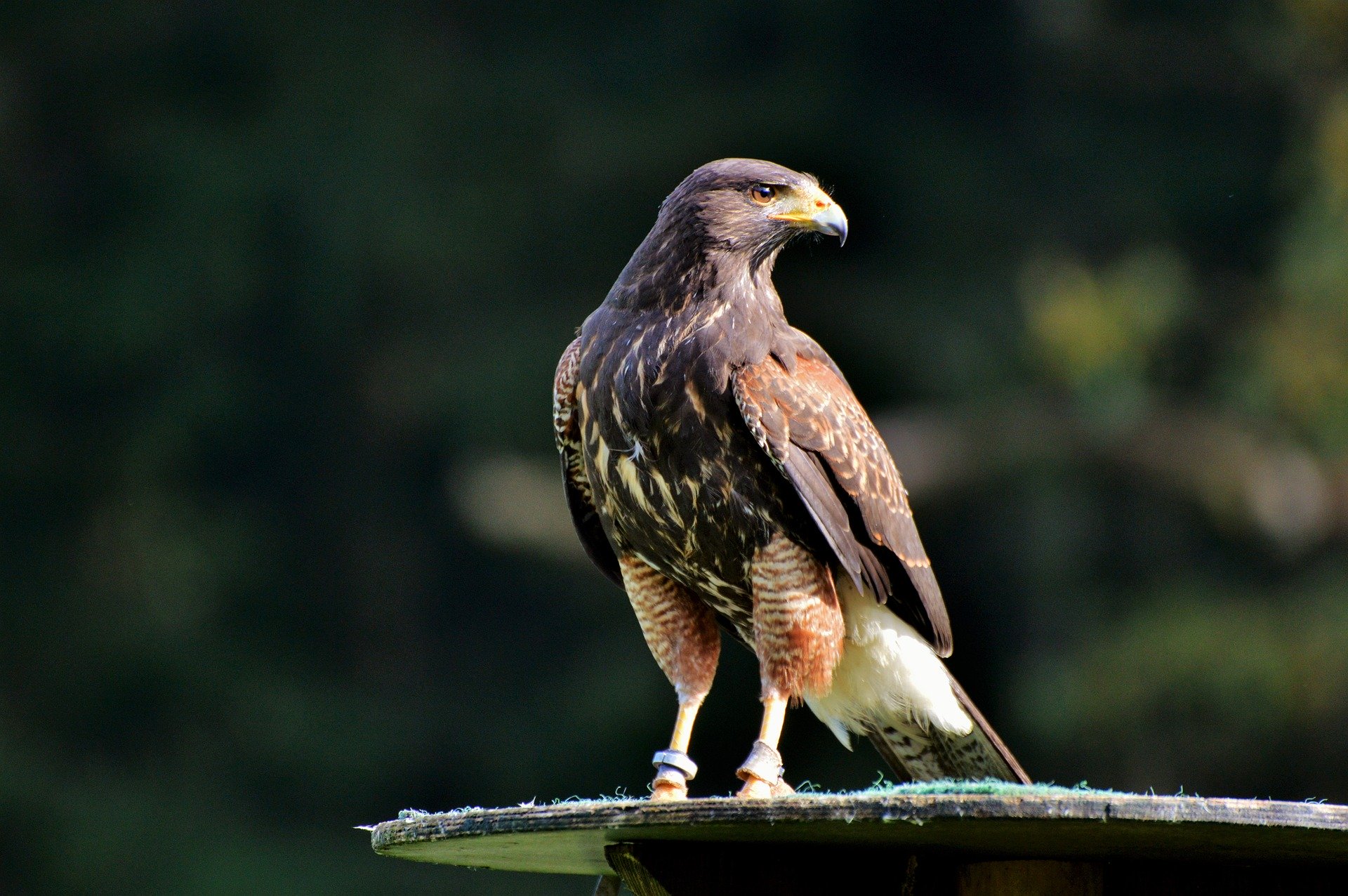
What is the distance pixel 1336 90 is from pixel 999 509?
2922mm

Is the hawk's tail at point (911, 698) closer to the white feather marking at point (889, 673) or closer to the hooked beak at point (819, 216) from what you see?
the white feather marking at point (889, 673)

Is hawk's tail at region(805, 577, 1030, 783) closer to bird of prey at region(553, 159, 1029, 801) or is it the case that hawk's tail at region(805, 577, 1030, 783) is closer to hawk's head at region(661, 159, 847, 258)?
bird of prey at region(553, 159, 1029, 801)

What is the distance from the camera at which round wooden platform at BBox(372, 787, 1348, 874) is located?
1.89 meters

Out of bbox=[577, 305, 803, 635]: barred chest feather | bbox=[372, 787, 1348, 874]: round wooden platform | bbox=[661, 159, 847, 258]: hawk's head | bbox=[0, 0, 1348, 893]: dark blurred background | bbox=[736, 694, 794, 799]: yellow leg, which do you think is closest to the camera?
bbox=[372, 787, 1348, 874]: round wooden platform

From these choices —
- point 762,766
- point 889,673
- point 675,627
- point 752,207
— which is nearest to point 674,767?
point 762,766

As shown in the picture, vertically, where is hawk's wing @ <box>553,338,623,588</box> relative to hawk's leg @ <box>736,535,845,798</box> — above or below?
above

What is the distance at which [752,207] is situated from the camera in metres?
3.04

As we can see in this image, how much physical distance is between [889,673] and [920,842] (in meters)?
1.02

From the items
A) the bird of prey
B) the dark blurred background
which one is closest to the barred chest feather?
the bird of prey

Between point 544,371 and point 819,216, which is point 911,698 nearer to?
point 819,216

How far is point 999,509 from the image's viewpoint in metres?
9.27

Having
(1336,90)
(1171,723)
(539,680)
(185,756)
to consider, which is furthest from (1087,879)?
(185,756)

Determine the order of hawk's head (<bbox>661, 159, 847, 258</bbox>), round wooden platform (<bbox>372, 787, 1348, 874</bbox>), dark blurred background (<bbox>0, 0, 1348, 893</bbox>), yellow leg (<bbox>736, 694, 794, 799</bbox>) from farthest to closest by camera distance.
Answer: dark blurred background (<bbox>0, 0, 1348, 893</bbox>), hawk's head (<bbox>661, 159, 847, 258</bbox>), yellow leg (<bbox>736, 694, 794, 799</bbox>), round wooden platform (<bbox>372, 787, 1348, 874</bbox>)

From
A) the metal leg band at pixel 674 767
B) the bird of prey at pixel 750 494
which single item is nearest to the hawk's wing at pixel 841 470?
the bird of prey at pixel 750 494
